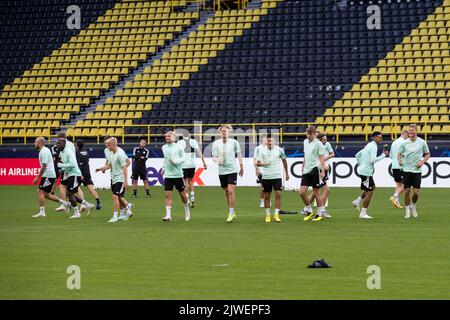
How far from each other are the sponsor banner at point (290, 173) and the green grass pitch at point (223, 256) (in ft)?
44.3

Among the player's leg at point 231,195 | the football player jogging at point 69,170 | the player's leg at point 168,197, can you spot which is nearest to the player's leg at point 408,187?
the player's leg at point 231,195

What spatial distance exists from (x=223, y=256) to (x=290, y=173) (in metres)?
25.9

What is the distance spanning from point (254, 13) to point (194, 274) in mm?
40663

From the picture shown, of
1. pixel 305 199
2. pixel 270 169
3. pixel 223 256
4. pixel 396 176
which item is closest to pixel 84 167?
pixel 270 169

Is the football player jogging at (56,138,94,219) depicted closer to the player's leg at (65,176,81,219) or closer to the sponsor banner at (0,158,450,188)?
the player's leg at (65,176,81,219)

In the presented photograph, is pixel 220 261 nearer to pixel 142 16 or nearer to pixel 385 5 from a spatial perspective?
pixel 385 5

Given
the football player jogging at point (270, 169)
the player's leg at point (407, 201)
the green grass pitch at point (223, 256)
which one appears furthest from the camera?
the player's leg at point (407, 201)

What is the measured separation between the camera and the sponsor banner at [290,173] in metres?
40.0

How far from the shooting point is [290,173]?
136 feet

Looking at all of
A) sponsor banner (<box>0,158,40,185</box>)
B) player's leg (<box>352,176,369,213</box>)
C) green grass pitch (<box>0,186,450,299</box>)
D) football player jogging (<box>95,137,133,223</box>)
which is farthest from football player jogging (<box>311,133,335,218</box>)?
sponsor banner (<box>0,158,40,185</box>)

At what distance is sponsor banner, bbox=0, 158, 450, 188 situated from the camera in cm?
3997

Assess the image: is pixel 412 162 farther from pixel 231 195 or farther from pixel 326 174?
pixel 231 195

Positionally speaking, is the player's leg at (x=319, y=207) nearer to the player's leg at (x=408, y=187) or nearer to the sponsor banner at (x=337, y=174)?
the player's leg at (x=408, y=187)
